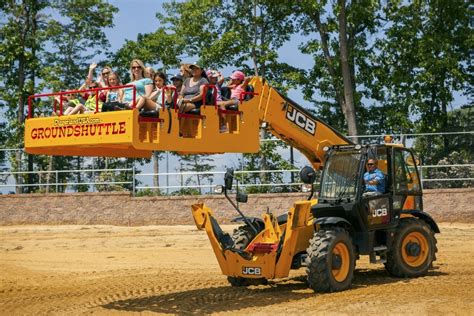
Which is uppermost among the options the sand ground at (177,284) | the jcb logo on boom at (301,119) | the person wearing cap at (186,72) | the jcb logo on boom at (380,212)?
the person wearing cap at (186,72)

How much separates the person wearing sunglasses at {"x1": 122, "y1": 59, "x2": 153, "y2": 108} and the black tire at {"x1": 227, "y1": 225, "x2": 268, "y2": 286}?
3.31 m

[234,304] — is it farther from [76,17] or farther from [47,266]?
[76,17]

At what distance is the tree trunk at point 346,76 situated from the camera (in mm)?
31477

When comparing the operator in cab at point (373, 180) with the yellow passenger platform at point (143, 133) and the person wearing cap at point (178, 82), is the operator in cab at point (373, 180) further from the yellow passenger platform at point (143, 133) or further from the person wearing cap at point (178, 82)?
the person wearing cap at point (178, 82)

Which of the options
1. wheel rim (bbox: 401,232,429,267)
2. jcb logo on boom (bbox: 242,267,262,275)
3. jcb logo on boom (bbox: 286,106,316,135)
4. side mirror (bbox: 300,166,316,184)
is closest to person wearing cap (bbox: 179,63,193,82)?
jcb logo on boom (bbox: 286,106,316,135)

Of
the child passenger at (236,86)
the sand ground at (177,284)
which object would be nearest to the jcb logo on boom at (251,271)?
the sand ground at (177,284)

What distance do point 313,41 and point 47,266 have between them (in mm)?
16250

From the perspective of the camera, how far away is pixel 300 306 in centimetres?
1321

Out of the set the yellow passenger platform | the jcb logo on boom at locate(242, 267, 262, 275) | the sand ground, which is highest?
the yellow passenger platform

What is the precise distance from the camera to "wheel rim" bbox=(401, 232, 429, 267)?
15922 millimetres

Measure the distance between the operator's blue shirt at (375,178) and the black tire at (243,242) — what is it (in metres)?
2.11

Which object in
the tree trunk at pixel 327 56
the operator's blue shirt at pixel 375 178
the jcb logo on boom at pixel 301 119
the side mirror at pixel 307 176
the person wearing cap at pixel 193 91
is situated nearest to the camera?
the person wearing cap at pixel 193 91

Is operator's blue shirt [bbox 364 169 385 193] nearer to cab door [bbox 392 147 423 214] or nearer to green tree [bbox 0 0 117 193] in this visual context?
cab door [bbox 392 147 423 214]

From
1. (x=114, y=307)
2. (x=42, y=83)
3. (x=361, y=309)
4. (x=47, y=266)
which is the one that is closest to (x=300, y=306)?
(x=361, y=309)
